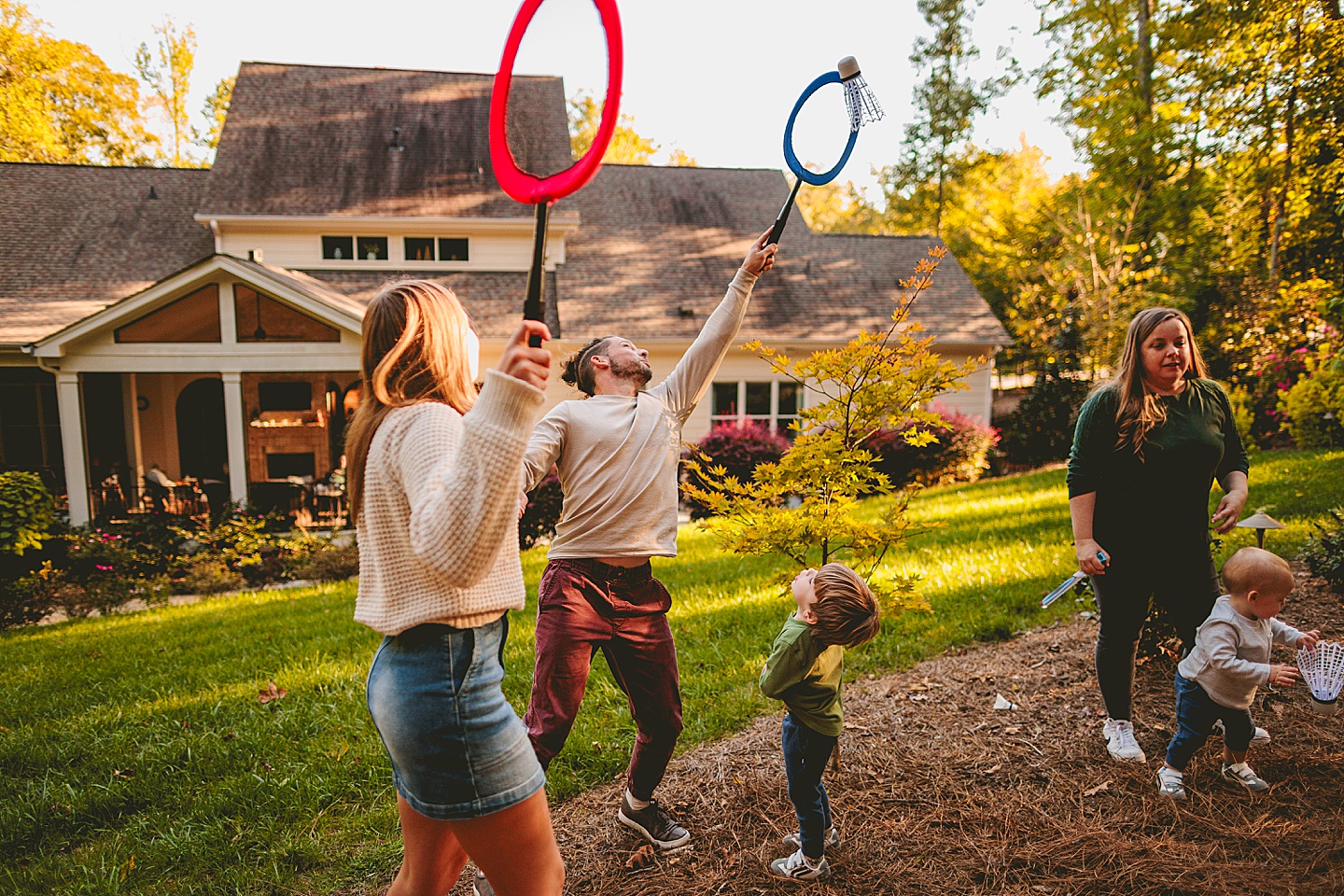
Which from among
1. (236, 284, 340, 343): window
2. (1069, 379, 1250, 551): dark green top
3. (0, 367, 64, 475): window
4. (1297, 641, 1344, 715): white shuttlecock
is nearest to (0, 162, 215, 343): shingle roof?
(0, 367, 64, 475): window

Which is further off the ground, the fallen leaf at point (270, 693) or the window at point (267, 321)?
the window at point (267, 321)

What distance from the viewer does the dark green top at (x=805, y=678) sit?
2617mm

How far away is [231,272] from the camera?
38.5 feet

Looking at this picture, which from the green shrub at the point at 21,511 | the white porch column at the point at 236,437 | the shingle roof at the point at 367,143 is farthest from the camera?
the shingle roof at the point at 367,143

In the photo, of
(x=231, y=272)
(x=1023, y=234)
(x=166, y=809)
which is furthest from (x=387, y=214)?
(x=1023, y=234)

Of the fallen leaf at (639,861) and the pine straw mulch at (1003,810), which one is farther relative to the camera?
the fallen leaf at (639,861)

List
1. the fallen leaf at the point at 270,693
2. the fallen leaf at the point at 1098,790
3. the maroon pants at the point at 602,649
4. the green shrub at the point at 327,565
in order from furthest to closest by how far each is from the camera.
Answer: the green shrub at the point at 327,565 → the fallen leaf at the point at 270,693 → the fallen leaf at the point at 1098,790 → the maroon pants at the point at 602,649

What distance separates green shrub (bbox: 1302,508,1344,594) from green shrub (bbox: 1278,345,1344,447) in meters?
3.34

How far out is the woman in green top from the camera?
3.43m

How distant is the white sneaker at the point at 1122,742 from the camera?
3.61 meters

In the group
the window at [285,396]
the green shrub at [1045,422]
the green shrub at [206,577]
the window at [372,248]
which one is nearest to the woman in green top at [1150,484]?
the green shrub at [206,577]

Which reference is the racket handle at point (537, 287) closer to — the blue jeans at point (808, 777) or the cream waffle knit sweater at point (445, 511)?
the cream waffle knit sweater at point (445, 511)

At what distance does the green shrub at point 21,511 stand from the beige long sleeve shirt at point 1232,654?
10.3 metres

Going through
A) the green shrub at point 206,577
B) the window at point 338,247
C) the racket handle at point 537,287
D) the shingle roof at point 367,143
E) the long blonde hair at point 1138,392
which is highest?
Result: the shingle roof at point 367,143
